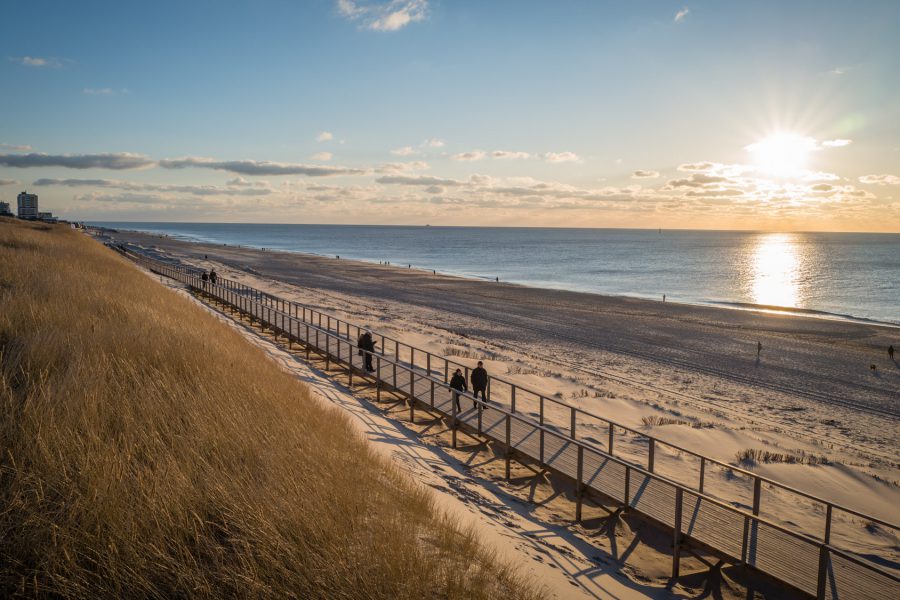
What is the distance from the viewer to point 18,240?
27.0 metres

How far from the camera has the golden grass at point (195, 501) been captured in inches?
146

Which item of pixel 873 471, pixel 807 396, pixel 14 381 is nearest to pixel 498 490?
pixel 14 381

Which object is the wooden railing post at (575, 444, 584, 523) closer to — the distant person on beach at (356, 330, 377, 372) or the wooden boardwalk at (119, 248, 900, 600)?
the wooden boardwalk at (119, 248, 900, 600)

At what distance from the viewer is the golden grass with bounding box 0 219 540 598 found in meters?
3.70

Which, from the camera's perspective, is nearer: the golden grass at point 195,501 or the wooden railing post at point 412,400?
the golden grass at point 195,501

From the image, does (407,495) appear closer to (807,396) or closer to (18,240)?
(807,396)

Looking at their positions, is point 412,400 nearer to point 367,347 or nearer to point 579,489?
point 367,347

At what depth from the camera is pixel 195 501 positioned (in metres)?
4.39

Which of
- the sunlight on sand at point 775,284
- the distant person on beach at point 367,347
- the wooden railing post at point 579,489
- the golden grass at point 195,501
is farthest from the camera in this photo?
the sunlight on sand at point 775,284

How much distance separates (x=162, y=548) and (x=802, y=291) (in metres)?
68.9

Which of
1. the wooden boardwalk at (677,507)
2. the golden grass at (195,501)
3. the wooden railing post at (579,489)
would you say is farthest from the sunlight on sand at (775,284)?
the golden grass at (195,501)

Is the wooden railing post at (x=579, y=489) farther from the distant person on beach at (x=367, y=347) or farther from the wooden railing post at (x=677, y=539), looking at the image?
the distant person on beach at (x=367, y=347)

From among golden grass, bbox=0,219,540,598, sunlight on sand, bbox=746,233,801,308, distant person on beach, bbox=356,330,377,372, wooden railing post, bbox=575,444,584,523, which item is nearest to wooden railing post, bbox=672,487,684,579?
wooden railing post, bbox=575,444,584,523

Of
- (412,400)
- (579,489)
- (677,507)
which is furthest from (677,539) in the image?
(412,400)
